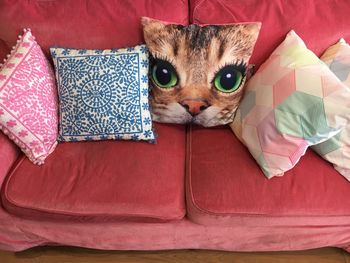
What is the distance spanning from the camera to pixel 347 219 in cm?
109

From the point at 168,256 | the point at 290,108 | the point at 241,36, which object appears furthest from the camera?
the point at 168,256

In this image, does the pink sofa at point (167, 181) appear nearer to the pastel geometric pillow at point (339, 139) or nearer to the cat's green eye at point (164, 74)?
the pastel geometric pillow at point (339, 139)

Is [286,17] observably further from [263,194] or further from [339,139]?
[263,194]

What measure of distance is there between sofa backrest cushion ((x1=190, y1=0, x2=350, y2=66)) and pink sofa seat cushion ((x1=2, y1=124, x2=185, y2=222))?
56cm

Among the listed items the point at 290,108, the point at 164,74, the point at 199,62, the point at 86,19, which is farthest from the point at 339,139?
the point at 86,19

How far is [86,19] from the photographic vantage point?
127 centimetres

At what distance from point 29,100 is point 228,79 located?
0.71 m

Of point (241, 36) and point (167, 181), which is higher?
point (241, 36)

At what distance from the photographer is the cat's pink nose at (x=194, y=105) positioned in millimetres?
1247

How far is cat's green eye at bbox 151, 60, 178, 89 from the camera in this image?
1.21 meters

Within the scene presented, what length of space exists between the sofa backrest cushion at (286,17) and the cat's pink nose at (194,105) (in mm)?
312

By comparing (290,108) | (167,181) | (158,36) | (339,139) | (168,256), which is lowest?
(168,256)

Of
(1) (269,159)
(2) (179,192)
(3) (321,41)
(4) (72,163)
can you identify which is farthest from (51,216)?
(3) (321,41)

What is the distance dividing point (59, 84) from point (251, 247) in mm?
964
